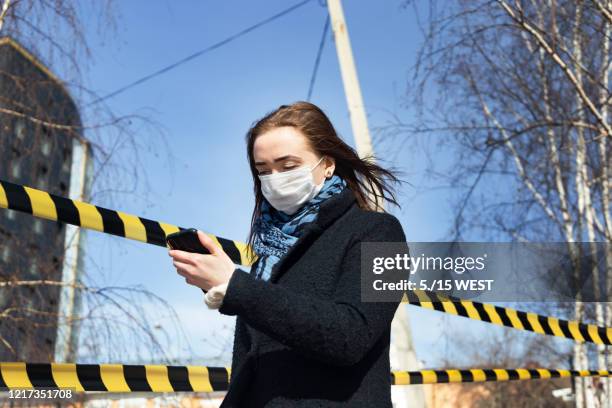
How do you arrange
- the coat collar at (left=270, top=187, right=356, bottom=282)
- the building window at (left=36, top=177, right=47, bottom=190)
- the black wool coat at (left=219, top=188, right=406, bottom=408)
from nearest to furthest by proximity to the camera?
the black wool coat at (left=219, top=188, right=406, bottom=408)
the coat collar at (left=270, top=187, right=356, bottom=282)
the building window at (left=36, top=177, right=47, bottom=190)

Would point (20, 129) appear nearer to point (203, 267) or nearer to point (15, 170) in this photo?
point (15, 170)

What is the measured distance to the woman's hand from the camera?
1445 mm

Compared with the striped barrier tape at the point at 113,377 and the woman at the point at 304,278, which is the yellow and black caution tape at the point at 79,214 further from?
the woman at the point at 304,278

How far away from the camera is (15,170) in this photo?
17.1 ft

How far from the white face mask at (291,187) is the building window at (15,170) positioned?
3623 mm

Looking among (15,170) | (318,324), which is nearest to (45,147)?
(15,170)

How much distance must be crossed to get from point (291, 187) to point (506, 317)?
10.1ft

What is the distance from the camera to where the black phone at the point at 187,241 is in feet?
4.78

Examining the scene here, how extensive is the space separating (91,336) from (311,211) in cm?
294

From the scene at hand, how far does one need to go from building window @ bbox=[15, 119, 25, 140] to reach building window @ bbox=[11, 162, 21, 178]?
202 mm

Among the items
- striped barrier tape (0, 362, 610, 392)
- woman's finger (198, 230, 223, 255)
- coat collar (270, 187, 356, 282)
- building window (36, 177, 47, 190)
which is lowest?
striped barrier tape (0, 362, 610, 392)

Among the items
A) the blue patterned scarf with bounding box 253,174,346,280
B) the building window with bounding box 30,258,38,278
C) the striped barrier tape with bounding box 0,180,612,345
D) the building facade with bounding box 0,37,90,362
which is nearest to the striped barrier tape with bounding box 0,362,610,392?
the striped barrier tape with bounding box 0,180,612,345

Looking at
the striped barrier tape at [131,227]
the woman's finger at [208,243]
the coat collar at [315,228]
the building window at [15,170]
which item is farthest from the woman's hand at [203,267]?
the building window at [15,170]

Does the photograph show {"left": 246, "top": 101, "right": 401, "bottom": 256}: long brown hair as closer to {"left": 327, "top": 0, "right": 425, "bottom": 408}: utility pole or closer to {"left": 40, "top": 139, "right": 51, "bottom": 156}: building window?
{"left": 40, "top": 139, "right": 51, "bottom": 156}: building window
